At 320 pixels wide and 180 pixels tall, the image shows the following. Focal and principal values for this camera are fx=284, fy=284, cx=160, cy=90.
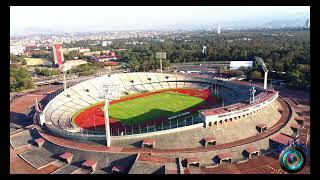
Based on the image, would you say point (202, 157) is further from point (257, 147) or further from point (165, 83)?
point (165, 83)

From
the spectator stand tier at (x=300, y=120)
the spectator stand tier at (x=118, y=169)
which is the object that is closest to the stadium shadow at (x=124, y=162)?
the spectator stand tier at (x=118, y=169)

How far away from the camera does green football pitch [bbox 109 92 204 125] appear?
49.2 meters

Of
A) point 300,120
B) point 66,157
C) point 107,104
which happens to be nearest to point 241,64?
point 300,120

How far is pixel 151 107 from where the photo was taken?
179 feet

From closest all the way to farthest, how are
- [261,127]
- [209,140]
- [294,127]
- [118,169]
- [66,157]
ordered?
[118,169]
[66,157]
[209,140]
[261,127]
[294,127]

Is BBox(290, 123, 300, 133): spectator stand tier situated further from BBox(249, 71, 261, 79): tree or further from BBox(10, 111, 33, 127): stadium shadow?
BBox(10, 111, 33, 127): stadium shadow

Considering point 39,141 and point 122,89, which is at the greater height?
point 122,89

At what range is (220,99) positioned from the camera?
5778cm

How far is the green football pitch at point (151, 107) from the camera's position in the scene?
161ft

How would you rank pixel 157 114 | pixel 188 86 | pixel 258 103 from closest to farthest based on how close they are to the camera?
pixel 258 103, pixel 157 114, pixel 188 86

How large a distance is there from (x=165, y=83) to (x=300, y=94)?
2973 centimetres

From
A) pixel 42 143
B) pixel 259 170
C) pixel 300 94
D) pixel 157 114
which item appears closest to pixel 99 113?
pixel 157 114

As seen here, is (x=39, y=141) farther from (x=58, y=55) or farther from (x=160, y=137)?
(x=58, y=55)

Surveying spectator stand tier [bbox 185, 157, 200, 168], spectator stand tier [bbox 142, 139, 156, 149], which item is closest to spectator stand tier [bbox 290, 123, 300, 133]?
spectator stand tier [bbox 185, 157, 200, 168]
